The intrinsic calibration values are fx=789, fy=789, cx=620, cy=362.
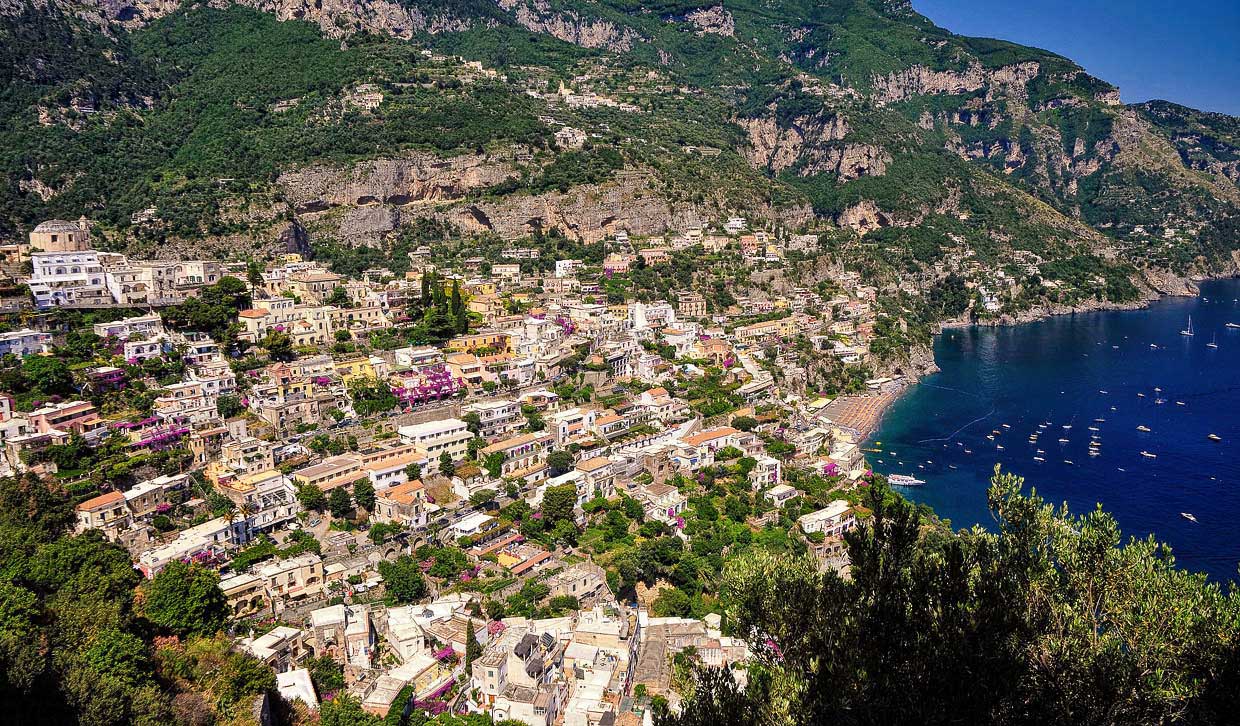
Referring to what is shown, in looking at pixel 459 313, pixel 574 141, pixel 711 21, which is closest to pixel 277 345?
pixel 459 313

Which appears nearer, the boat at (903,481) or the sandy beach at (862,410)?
the boat at (903,481)

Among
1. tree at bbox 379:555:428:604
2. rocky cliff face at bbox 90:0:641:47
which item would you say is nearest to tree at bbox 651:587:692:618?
tree at bbox 379:555:428:604

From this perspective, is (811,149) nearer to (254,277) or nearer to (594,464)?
(254,277)

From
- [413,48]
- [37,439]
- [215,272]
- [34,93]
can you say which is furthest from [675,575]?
[413,48]

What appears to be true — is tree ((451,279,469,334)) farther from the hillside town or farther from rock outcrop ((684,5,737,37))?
rock outcrop ((684,5,737,37))

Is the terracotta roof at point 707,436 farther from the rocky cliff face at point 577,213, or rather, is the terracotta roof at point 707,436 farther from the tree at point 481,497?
the rocky cliff face at point 577,213

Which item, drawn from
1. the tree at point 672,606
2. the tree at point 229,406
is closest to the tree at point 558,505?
the tree at point 672,606
